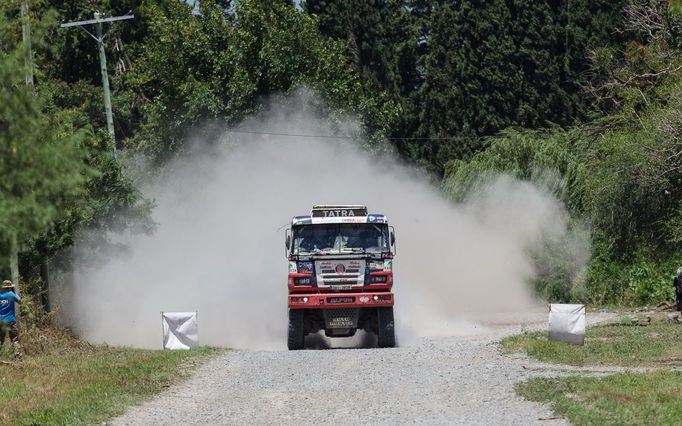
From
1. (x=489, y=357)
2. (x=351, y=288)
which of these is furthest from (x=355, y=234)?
(x=489, y=357)

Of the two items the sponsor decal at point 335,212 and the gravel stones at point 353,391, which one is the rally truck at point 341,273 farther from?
the gravel stones at point 353,391

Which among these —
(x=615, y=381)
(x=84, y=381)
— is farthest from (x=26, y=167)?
(x=615, y=381)

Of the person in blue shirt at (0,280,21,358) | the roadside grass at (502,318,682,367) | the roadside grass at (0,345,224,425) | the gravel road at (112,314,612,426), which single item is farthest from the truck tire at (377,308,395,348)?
the person in blue shirt at (0,280,21,358)

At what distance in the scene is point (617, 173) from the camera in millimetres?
37812

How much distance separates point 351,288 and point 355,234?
51.0 inches

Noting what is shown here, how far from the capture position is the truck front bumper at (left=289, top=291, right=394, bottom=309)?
29797mm

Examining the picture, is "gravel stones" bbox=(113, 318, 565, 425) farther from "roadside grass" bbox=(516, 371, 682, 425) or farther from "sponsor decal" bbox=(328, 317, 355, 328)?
"sponsor decal" bbox=(328, 317, 355, 328)

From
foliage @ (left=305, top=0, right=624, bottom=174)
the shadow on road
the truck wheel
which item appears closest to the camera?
the truck wheel

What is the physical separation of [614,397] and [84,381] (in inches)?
367

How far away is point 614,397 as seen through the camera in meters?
18.0

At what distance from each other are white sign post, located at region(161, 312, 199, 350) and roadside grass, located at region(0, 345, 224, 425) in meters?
1.22

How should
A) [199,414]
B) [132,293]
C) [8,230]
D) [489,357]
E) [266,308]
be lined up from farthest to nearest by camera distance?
[132,293], [266,308], [489,357], [199,414], [8,230]

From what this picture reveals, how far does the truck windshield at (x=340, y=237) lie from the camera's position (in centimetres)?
3009

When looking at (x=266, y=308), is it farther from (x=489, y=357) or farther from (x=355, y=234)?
(x=489, y=357)
